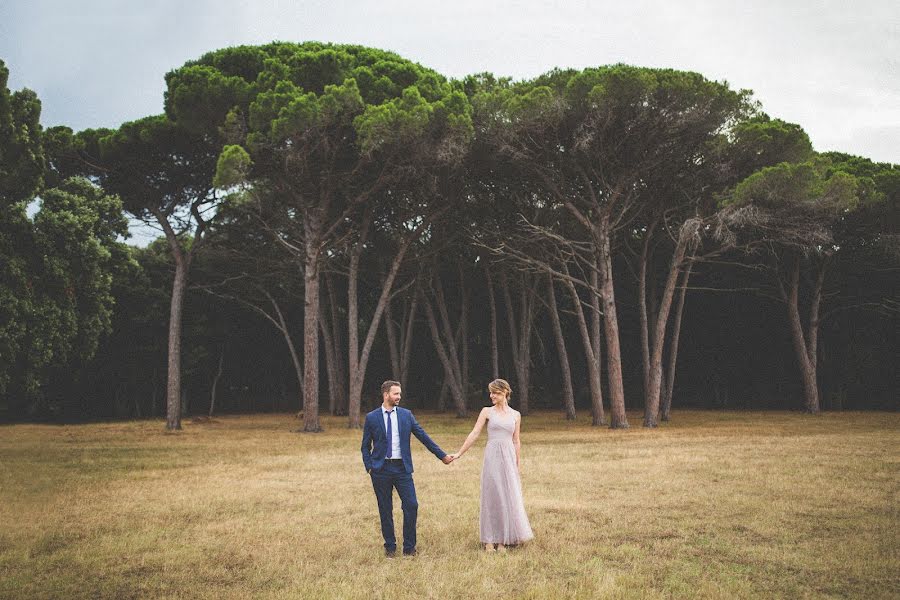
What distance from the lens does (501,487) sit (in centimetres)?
655

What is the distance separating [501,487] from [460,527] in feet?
4.41

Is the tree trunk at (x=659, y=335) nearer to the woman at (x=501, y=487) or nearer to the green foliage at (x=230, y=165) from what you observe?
the green foliage at (x=230, y=165)

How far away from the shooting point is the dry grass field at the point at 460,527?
551cm

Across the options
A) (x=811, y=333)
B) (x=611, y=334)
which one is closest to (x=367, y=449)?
(x=611, y=334)

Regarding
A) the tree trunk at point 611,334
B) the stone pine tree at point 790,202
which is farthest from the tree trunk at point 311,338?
the stone pine tree at point 790,202

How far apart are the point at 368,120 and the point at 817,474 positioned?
1423 centimetres

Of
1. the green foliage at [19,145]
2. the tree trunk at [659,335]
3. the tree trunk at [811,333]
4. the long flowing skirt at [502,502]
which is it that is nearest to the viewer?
the long flowing skirt at [502,502]

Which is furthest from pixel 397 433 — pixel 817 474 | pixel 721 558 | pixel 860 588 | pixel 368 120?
pixel 368 120

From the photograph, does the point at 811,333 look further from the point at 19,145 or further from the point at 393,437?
the point at 19,145

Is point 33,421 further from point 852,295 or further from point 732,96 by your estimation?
point 852,295

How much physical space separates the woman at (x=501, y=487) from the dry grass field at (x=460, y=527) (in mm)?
187

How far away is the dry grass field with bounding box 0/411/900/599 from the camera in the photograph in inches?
217

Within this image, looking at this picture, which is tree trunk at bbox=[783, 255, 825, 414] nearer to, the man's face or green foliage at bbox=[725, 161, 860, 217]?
green foliage at bbox=[725, 161, 860, 217]

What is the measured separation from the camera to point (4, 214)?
14.9 meters
